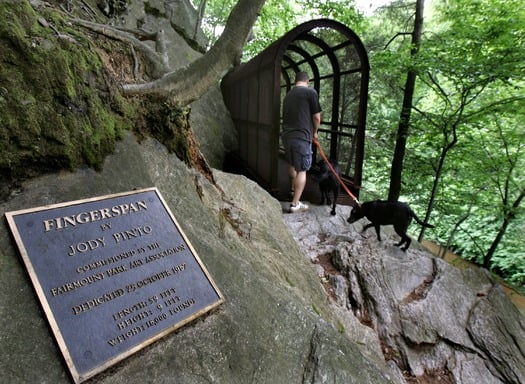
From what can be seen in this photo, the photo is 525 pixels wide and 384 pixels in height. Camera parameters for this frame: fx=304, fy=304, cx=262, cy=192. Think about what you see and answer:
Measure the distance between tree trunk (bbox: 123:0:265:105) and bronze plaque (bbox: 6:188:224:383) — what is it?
1376mm

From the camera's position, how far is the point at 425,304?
14.9 ft

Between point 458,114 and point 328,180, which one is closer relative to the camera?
point 328,180

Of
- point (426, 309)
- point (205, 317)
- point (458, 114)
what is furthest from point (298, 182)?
point (458, 114)

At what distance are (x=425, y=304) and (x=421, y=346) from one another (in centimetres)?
67

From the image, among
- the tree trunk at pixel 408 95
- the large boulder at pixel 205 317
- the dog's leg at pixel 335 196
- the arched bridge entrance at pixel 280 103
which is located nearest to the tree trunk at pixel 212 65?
the large boulder at pixel 205 317

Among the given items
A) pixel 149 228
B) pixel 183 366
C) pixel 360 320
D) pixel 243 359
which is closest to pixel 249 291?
pixel 243 359

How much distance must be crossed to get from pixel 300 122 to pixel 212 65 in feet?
9.51

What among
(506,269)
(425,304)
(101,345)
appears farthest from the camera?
(506,269)

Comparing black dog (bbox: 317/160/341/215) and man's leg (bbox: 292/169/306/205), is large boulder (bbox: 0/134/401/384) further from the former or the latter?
black dog (bbox: 317/160/341/215)

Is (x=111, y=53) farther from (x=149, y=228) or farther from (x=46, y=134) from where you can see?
(x=149, y=228)

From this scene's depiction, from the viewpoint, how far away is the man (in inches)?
227

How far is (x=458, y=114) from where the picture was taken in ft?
26.3

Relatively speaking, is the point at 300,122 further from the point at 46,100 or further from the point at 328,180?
the point at 46,100

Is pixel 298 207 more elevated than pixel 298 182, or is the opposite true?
pixel 298 182
